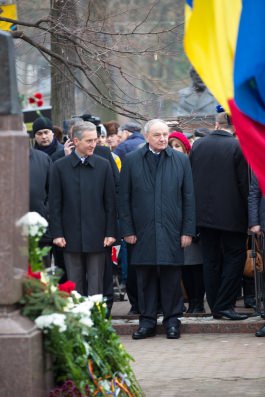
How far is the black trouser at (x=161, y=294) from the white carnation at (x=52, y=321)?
180 inches

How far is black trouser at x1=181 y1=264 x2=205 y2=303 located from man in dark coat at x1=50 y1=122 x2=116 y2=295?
1521 mm

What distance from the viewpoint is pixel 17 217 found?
7875mm

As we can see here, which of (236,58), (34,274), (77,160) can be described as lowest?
(34,274)

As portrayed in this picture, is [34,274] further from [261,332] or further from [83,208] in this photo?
[261,332]

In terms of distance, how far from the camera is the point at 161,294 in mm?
12461

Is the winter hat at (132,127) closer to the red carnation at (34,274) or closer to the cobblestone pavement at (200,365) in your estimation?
the cobblestone pavement at (200,365)

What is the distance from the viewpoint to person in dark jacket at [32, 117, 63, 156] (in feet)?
45.7

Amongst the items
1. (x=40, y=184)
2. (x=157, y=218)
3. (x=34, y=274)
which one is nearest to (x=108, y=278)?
(x=157, y=218)

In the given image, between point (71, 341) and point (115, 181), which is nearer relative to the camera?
point (71, 341)

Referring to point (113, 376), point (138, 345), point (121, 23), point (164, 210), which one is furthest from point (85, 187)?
point (121, 23)

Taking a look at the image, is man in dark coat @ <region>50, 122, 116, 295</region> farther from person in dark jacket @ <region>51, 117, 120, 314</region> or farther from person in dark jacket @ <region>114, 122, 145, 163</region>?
person in dark jacket @ <region>114, 122, 145, 163</region>

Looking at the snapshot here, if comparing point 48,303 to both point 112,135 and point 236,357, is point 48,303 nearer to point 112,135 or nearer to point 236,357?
point 236,357

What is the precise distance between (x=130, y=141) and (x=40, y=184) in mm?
3310

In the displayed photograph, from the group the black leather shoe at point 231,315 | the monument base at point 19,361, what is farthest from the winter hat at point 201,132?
the monument base at point 19,361
